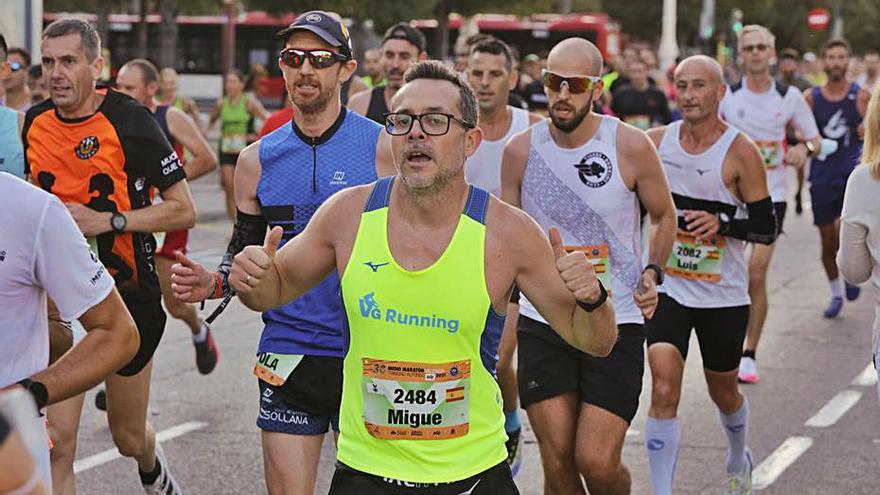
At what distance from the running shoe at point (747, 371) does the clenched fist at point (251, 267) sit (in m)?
6.46

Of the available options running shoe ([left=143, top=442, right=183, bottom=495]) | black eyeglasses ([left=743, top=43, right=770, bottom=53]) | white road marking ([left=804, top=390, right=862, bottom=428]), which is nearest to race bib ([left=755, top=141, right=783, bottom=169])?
black eyeglasses ([left=743, top=43, right=770, bottom=53])

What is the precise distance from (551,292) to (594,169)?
206 cm

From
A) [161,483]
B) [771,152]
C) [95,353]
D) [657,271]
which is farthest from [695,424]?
[95,353]

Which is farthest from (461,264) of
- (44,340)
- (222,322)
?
(222,322)

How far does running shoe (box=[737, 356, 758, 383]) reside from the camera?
10.4 metres

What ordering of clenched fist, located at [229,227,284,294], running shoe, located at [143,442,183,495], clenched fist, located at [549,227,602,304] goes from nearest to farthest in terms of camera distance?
1. clenched fist, located at [549,227,602,304]
2. clenched fist, located at [229,227,284,294]
3. running shoe, located at [143,442,183,495]

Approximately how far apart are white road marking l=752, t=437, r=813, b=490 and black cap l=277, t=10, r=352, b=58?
316cm

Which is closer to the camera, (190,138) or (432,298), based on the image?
(432,298)

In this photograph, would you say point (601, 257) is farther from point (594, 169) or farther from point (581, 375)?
point (581, 375)


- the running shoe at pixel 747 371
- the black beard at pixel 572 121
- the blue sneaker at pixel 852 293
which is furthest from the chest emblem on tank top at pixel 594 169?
the blue sneaker at pixel 852 293

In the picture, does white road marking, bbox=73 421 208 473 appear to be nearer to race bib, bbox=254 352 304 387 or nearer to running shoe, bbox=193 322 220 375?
running shoe, bbox=193 322 220 375

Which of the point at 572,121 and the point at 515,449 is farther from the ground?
the point at 572,121

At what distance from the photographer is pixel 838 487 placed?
758cm

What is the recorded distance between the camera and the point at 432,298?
418 cm
